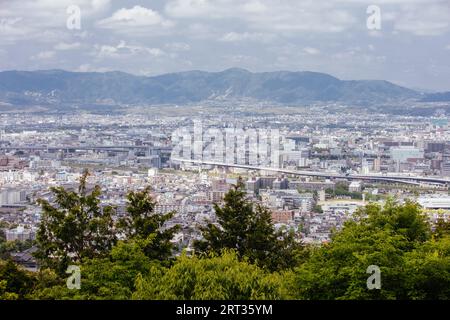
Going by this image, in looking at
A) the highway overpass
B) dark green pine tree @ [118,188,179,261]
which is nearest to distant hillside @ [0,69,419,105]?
the highway overpass

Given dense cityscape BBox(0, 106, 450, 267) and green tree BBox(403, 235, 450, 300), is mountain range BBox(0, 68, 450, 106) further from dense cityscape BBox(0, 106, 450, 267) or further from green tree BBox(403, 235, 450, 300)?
green tree BBox(403, 235, 450, 300)

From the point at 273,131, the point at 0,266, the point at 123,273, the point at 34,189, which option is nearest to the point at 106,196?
the point at 34,189

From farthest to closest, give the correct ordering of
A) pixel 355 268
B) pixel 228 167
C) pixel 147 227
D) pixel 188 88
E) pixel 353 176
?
pixel 188 88 → pixel 228 167 → pixel 353 176 → pixel 147 227 → pixel 355 268

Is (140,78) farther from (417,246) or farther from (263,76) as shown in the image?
(417,246)
